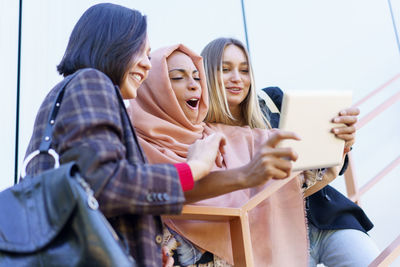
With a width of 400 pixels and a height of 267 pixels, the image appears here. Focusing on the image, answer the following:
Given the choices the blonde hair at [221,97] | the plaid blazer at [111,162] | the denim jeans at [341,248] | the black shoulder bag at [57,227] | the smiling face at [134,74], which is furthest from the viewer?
the blonde hair at [221,97]

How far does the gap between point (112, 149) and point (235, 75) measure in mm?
1101

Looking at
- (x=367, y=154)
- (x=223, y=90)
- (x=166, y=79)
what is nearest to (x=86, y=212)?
(x=166, y=79)

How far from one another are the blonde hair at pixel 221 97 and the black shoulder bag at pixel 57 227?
3.43 ft

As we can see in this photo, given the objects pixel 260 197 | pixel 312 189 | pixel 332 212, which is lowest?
pixel 332 212

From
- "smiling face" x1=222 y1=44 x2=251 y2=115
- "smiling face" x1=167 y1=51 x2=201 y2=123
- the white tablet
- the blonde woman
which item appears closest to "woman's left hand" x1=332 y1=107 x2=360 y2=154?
the white tablet

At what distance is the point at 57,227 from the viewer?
0.77m

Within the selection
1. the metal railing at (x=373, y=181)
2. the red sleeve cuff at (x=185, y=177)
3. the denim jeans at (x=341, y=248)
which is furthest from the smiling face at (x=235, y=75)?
the red sleeve cuff at (x=185, y=177)

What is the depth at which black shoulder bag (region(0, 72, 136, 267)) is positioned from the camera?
73 cm

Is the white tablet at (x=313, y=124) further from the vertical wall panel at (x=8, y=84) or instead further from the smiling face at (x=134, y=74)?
the vertical wall panel at (x=8, y=84)

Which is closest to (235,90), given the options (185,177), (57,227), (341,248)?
(341,248)

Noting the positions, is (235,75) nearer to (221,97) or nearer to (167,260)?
(221,97)

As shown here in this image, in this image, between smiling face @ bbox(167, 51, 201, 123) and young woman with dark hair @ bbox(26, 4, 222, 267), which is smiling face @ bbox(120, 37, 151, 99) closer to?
young woman with dark hair @ bbox(26, 4, 222, 267)

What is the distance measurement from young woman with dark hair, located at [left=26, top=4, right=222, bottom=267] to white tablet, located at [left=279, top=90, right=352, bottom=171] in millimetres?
195

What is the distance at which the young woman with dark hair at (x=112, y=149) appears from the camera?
2.77 ft
